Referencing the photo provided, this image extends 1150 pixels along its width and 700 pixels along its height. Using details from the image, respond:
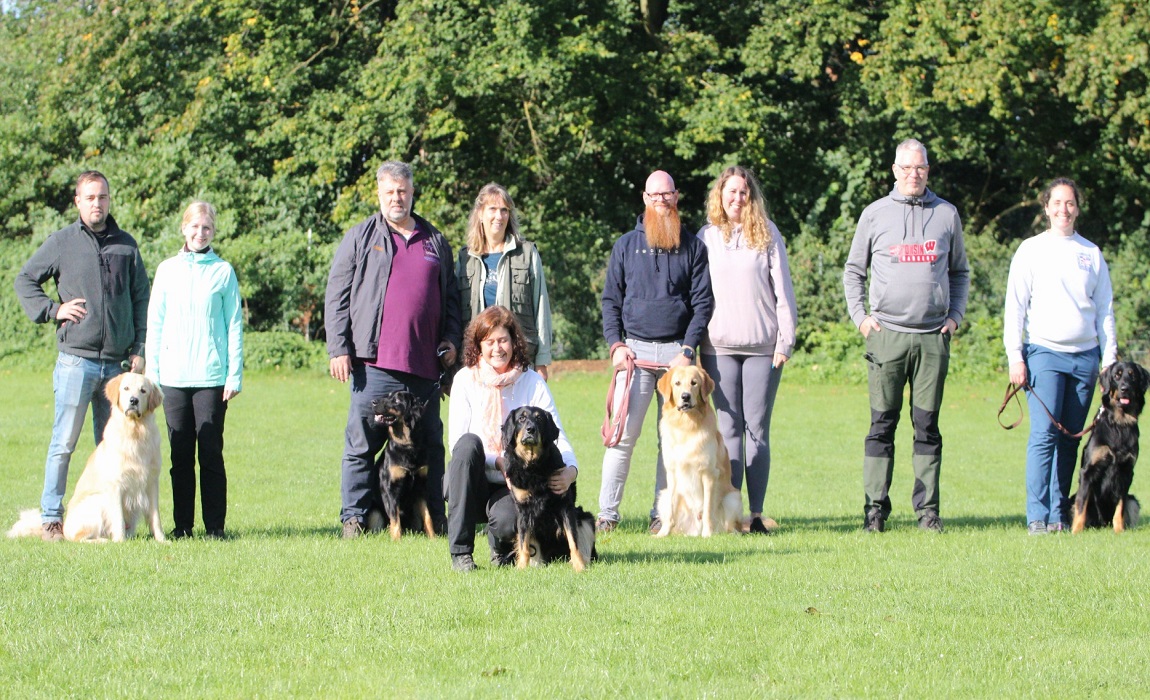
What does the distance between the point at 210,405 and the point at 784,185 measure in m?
16.6

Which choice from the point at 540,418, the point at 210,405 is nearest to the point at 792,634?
the point at 540,418

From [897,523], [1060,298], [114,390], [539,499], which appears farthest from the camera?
[897,523]

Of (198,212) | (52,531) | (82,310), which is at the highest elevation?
(198,212)

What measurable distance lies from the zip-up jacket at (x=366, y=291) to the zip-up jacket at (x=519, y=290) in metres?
0.10

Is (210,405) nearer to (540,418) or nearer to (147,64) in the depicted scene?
(540,418)

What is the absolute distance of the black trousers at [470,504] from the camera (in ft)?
18.2

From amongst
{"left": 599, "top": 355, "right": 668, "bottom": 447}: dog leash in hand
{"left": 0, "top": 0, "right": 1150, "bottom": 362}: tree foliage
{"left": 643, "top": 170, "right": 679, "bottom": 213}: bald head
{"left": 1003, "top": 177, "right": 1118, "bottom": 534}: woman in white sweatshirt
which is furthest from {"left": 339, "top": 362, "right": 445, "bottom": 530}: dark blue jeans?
{"left": 0, "top": 0, "right": 1150, "bottom": 362}: tree foliage

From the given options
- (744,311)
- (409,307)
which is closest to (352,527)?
(409,307)

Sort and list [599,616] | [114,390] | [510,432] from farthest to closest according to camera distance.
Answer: [114,390]
[510,432]
[599,616]

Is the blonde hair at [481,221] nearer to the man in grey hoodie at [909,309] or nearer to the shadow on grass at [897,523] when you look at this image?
the man in grey hoodie at [909,309]

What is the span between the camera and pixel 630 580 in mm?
5344

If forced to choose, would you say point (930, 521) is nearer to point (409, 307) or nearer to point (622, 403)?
point (622, 403)

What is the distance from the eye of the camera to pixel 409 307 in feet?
21.9

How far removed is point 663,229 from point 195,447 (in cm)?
278
